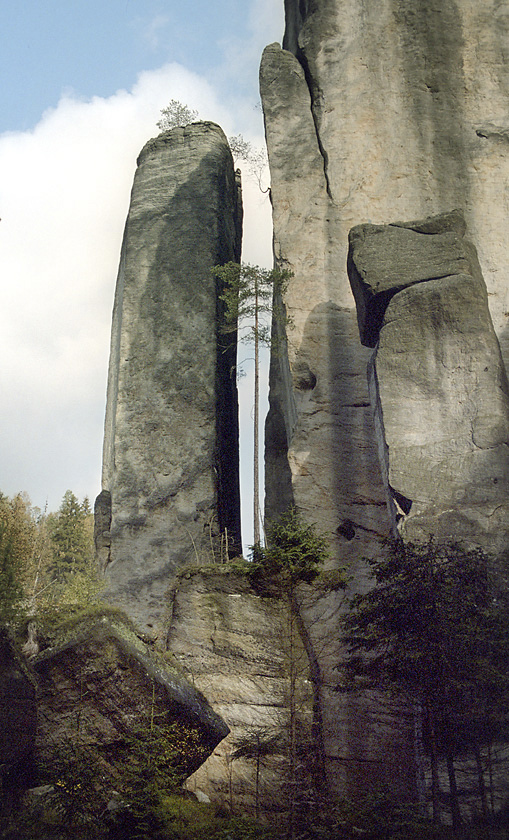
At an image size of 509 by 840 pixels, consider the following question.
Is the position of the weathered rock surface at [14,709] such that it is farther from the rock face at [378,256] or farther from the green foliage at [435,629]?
the rock face at [378,256]

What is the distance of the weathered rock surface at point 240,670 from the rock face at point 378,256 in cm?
83

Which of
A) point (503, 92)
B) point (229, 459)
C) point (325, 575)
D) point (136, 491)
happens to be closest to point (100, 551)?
point (136, 491)

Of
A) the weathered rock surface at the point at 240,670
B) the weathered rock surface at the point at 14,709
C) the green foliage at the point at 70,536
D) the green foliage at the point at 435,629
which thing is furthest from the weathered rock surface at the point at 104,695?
the green foliage at the point at 70,536

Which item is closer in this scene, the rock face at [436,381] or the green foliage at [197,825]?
the green foliage at [197,825]

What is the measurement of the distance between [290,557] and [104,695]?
3107mm

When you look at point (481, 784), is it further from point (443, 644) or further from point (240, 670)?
point (240, 670)

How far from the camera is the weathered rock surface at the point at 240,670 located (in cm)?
1030

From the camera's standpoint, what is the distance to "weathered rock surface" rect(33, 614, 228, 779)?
857 cm

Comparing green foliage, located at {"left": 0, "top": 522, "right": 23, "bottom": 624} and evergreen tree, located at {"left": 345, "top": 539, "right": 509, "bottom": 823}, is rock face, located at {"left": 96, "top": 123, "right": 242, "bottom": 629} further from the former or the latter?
evergreen tree, located at {"left": 345, "top": 539, "right": 509, "bottom": 823}

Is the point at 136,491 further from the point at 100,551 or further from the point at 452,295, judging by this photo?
the point at 452,295

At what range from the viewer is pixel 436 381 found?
38.8 ft

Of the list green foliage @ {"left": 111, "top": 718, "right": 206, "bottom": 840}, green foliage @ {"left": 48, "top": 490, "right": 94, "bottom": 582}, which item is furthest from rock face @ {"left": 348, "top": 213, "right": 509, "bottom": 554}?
green foliage @ {"left": 48, "top": 490, "right": 94, "bottom": 582}

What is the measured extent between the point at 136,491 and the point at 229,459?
2.48 meters

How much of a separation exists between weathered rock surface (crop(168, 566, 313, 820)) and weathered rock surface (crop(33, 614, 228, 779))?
1.59 metres
